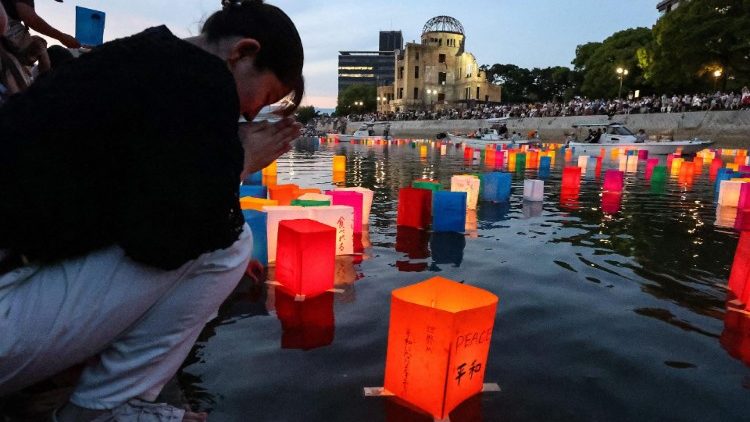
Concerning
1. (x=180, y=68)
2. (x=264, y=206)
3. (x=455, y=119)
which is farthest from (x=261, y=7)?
(x=455, y=119)

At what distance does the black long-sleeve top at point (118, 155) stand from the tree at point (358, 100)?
384 feet

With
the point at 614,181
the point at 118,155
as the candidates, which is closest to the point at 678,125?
the point at 614,181

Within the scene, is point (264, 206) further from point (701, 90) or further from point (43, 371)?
point (701, 90)

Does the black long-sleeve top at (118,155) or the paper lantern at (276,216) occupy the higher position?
the black long-sleeve top at (118,155)

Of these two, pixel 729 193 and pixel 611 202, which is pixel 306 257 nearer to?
pixel 611 202

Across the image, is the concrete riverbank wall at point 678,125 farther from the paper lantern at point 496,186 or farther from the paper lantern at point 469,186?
the paper lantern at point 469,186

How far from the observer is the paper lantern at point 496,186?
8547mm

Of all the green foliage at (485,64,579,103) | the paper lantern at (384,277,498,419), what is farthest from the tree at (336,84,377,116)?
the paper lantern at (384,277,498,419)

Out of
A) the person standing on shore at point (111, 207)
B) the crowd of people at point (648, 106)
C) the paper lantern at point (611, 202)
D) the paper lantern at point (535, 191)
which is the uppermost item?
the crowd of people at point (648, 106)

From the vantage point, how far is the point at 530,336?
10.8 ft

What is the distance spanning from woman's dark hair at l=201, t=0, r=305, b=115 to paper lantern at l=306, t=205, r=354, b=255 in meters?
2.65

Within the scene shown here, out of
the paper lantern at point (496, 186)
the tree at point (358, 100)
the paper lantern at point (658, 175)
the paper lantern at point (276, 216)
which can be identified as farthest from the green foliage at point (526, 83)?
the paper lantern at point (276, 216)

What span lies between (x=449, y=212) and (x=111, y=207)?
194 inches

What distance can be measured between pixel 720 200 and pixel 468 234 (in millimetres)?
4768
